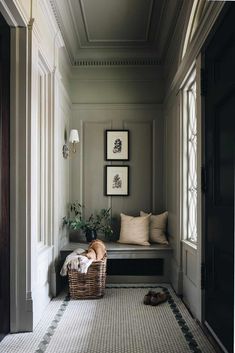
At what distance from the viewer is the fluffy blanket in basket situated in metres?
3.40

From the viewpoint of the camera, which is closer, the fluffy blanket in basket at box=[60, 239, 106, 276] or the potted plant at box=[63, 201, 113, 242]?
the fluffy blanket in basket at box=[60, 239, 106, 276]

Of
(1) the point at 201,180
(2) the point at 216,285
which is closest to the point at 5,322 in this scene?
(2) the point at 216,285

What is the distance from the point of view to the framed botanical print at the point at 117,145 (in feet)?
15.5

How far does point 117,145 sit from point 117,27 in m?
1.44

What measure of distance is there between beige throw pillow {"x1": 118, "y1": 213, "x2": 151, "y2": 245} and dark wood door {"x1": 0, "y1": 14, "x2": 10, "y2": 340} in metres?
1.94

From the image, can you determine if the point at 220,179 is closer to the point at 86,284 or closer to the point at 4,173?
the point at 4,173

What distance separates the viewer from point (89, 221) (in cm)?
464

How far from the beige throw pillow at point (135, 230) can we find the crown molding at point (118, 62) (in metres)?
2.00

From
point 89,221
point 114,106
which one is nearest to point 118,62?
point 114,106

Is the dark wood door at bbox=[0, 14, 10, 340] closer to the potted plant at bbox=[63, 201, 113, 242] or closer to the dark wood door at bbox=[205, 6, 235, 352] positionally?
the dark wood door at bbox=[205, 6, 235, 352]

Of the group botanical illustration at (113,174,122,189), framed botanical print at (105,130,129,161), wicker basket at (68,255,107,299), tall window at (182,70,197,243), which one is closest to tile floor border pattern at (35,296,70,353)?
wicker basket at (68,255,107,299)

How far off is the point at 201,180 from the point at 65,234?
2200 millimetres

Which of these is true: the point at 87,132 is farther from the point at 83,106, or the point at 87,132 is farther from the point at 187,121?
the point at 187,121

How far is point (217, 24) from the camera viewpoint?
2268 millimetres
